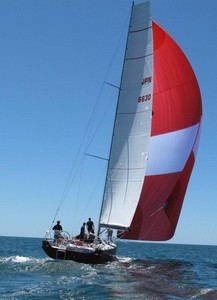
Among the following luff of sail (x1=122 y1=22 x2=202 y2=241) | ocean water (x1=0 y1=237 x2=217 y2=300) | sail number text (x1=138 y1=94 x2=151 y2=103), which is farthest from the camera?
luff of sail (x1=122 y1=22 x2=202 y2=241)

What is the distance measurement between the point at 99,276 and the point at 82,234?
4928mm

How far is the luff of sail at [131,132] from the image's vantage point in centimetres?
→ 2092

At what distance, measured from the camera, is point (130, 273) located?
17625 mm

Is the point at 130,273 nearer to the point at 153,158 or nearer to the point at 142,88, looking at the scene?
the point at 153,158

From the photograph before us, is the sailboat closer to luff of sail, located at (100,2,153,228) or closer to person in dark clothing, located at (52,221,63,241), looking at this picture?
luff of sail, located at (100,2,153,228)

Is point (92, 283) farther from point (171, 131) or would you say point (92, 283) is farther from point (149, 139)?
point (171, 131)

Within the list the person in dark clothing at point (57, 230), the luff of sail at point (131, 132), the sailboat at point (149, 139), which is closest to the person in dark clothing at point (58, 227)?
the person in dark clothing at point (57, 230)

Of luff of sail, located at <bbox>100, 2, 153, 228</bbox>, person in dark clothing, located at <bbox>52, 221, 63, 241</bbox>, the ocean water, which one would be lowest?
the ocean water

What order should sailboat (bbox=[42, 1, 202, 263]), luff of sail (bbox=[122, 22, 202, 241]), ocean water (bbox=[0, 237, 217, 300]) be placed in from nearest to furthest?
ocean water (bbox=[0, 237, 217, 300]), sailboat (bbox=[42, 1, 202, 263]), luff of sail (bbox=[122, 22, 202, 241])

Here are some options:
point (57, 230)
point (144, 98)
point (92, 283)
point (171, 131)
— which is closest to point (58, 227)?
point (57, 230)

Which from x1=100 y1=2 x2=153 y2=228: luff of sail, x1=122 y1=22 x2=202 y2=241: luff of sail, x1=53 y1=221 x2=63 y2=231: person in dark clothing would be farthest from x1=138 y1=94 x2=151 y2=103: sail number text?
x1=53 y1=221 x2=63 y2=231: person in dark clothing

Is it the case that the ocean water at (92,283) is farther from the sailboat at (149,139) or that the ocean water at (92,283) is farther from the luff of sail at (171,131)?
the luff of sail at (171,131)

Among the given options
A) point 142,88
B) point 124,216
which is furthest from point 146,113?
point 124,216

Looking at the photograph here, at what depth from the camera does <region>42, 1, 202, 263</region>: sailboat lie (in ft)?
69.3
